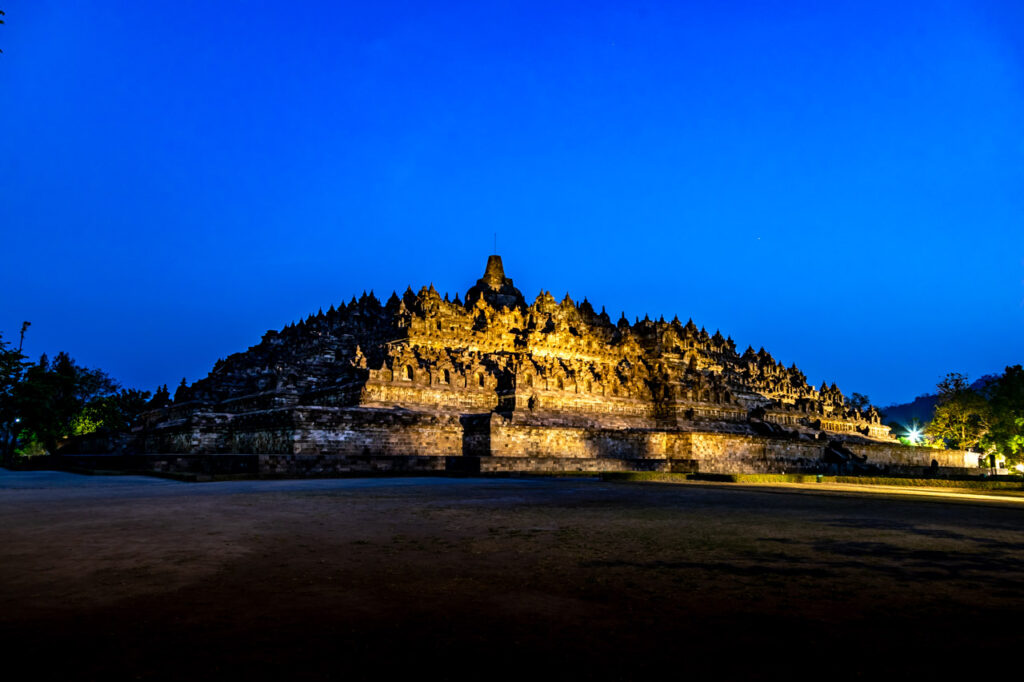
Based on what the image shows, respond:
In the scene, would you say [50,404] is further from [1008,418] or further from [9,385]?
[1008,418]

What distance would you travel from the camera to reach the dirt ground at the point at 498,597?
4180mm

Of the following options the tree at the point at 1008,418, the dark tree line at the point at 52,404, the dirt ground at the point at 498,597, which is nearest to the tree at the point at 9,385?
the dark tree line at the point at 52,404

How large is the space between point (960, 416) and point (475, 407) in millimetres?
40422

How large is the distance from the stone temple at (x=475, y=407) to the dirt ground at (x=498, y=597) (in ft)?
56.0

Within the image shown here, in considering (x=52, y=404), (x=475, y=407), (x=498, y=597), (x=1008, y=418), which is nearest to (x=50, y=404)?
(x=52, y=404)

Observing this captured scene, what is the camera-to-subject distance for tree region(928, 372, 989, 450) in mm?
50781

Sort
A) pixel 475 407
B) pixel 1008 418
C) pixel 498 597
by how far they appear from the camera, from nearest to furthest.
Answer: pixel 498 597 < pixel 475 407 < pixel 1008 418

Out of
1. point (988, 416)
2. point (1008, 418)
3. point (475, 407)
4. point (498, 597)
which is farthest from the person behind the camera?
point (988, 416)

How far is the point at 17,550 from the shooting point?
7977 mm

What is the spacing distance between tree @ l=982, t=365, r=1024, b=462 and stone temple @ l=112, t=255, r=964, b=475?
8488 millimetres

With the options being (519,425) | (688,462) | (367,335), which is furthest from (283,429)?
(688,462)

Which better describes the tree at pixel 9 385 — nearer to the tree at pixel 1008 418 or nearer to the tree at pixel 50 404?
the tree at pixel 50 404

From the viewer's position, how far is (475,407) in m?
38.7

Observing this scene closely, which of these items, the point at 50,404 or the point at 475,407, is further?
the point at 50,404
